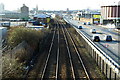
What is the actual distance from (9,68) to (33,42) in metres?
12.1

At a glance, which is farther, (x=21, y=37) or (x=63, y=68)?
(x=21, y=37)

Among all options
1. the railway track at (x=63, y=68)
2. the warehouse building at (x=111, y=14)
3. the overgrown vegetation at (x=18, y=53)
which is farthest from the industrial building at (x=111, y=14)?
the railway track at (x=63, y=68)

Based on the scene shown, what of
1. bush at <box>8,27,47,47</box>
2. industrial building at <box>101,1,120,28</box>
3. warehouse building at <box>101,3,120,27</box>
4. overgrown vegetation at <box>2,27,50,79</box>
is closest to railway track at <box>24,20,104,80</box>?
overgrown vegetation at <box>2,27,50,79</box>

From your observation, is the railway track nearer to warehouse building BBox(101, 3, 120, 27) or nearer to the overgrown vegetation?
the overgrown vegetation

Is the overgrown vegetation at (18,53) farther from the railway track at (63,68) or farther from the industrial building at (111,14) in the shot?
the industrial building at (111,14)

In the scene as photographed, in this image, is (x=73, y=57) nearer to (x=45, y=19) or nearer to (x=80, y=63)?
(x=80, y=63)

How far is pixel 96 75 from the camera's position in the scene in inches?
547

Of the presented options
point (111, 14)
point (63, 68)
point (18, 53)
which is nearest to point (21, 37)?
point (18, 53)

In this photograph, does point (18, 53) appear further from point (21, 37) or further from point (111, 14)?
point (111, 14)

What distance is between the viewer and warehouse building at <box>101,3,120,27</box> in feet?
171

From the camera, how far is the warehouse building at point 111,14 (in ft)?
171

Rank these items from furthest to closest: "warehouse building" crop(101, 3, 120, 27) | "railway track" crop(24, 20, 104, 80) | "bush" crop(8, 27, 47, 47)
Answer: "warehouse building" crop(101, 3, 120, 27)
"bush" crop(8, 27, 47, 47)
"railway track" crop(24, 20, 104, 80)

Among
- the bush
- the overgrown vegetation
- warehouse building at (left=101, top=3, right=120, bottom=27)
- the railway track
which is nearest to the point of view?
the overgrown vegetation

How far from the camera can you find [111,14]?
180 feet
